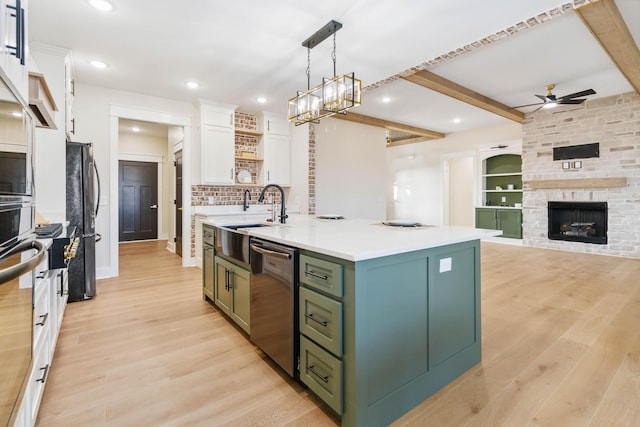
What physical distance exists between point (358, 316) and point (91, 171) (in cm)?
340

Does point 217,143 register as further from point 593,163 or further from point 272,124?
point 593,163

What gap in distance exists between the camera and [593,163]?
582cm

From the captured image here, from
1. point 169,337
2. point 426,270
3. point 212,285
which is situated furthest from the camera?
point 212,285

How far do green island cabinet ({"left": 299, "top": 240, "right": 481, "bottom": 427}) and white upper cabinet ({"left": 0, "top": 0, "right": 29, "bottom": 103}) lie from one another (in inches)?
54.7

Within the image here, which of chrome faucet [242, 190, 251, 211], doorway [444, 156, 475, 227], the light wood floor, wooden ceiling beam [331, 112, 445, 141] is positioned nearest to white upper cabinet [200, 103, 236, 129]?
chrome faucet [242, 190, 251, 211]

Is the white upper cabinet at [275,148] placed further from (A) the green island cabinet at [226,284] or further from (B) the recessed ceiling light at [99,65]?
(A) the green island cabinet at [226,284]

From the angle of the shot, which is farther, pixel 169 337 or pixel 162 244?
pixel 162 244

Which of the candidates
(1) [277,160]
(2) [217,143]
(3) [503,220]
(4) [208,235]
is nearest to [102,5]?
(4) [208,235]

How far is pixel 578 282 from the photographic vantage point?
4.02 metres

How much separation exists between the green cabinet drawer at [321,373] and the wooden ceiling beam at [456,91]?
143 inches

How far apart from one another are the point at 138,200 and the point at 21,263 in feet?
26.4

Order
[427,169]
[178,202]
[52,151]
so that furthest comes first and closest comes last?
[427,169], [178,202], [52,151]

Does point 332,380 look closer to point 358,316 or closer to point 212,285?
point 358,316

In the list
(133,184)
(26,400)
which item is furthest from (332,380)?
(133,184)
